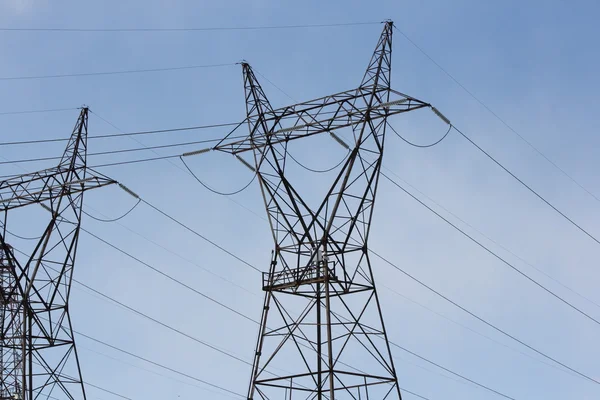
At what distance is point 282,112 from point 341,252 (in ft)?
21.9

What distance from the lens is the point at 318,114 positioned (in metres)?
33.8

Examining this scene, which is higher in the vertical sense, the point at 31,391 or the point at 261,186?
the point at 261,186

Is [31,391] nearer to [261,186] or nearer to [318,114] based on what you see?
[261,186]

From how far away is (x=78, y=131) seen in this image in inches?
1666

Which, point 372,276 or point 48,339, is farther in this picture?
point 48,339

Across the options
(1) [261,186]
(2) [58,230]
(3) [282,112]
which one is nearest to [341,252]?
(1) [261,186]

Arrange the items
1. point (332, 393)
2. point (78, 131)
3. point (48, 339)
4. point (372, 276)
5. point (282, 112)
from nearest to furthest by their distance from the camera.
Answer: point (332, 393) → point (372, 276) → point (282, 112) → point (48, 339) → point (78, 131)

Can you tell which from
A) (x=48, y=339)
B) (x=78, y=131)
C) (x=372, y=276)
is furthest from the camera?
(x=78, y=131)

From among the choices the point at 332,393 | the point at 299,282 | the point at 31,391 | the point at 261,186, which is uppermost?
the point at 261,186

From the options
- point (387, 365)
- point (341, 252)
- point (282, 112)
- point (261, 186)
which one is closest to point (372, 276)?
point (341, 252)

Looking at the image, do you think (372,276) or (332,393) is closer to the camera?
(332,393)

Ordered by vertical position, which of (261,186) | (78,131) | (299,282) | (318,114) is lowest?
(299,282)

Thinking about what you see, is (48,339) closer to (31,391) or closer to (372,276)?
(31,391)

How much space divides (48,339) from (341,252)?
48.7ft
